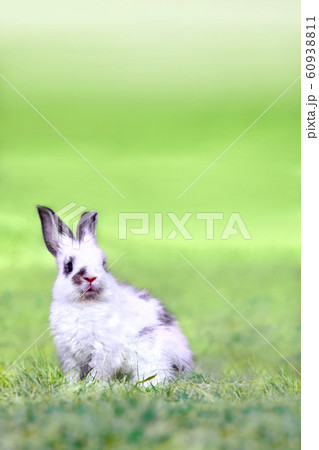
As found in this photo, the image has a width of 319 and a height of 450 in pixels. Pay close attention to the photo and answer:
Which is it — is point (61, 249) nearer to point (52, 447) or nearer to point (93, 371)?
point (93, 371)

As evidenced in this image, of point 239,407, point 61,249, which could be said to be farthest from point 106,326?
point 239,407

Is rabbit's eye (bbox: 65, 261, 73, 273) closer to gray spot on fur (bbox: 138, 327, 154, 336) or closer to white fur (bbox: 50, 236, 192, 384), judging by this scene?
white fur (bbox: 50, 236, 192, 384)

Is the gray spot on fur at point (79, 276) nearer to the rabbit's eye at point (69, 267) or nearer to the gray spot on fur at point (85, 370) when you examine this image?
the rabbit's eye at point (69, 267)

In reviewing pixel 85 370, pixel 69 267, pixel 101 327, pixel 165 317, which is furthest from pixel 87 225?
pixel 85 370

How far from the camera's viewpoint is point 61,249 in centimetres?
578

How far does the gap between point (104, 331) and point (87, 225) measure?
3.09 ft

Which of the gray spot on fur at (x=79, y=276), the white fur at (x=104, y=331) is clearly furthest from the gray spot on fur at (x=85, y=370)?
the gray spot on fur at (x=79, y=276)

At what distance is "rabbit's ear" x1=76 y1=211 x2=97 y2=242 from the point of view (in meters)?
5.80

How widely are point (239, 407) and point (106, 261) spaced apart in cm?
184

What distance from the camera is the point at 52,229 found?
581cm

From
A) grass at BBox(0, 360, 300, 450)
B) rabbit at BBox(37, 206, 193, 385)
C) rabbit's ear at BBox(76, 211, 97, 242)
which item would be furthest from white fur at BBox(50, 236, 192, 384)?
grass at BBox(0, 360, 300, 450)

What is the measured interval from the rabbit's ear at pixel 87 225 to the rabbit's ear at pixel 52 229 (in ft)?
0.25

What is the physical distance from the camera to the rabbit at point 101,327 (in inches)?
214
